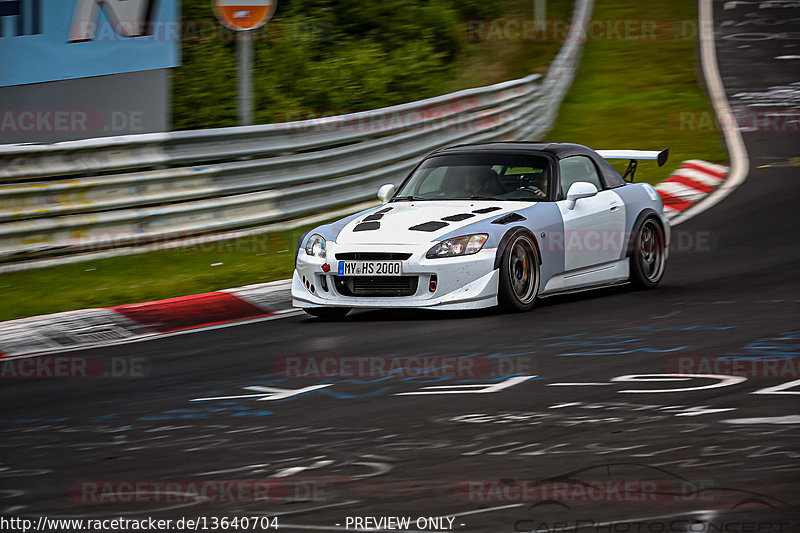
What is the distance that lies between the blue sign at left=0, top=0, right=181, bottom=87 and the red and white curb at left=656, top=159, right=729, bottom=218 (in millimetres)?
6249

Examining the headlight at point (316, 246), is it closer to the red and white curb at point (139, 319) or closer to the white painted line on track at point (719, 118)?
the red and white curb at point (139, 319)

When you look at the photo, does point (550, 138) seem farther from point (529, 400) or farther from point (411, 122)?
point (529, 400)

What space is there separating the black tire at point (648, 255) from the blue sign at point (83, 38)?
5.76 meters

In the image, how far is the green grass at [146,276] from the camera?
11.0 m

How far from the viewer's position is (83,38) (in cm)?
1371

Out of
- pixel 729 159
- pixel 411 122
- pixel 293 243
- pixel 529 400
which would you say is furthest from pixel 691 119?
Answer: pixel 529 400

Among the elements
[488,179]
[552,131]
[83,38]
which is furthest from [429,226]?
[552,131]

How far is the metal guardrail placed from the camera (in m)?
12.3

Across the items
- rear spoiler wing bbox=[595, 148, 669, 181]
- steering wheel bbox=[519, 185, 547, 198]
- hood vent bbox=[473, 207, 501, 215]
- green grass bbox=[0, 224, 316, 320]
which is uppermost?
rear spoiler wing bbox=[595, 148, 669, 181]

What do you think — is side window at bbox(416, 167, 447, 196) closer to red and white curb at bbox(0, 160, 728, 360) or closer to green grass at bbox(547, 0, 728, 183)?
red and white curb at bbox(0, 160, 728, 360)

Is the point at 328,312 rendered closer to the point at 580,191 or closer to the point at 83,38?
the point at 580,191

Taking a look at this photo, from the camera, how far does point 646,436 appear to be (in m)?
5.74

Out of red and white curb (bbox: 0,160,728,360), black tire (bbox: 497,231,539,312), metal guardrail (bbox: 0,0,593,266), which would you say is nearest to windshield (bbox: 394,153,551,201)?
black tire (bbox: 497,231,539,312)

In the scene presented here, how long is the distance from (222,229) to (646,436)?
846cm
